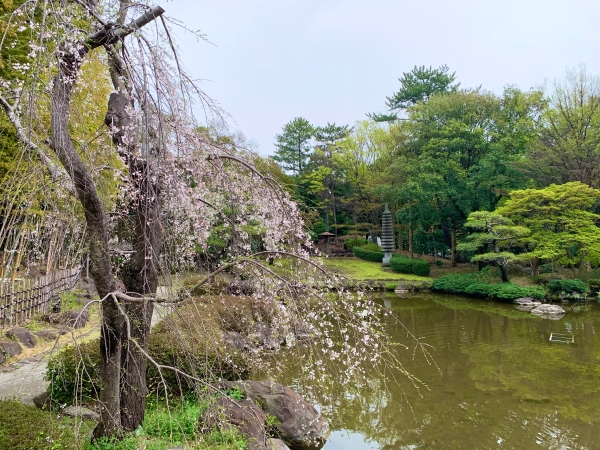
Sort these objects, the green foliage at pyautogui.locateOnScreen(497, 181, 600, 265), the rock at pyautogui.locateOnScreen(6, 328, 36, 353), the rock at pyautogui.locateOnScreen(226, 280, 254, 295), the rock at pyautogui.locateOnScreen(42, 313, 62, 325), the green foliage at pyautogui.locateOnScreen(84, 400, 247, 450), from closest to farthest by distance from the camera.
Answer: the green foliage at pyautogui.locateOnScreen(84, 400, 247, 450) → the rock at pyautogui.locateOnScreen(226, 280, 254, 295) → the rock at pyautogui.locateOnScreen(6, 328, 36, 353) → the rock at pyautogui.locateOnScreen(42, 313, 62, 325) → the green foliage at pyautogui.locateOnScreen(497, 181, 600, 265)

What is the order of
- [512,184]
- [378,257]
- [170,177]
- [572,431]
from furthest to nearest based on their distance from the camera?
1. [378,257]
2. [512,184]
3. [572,431]
4. [170,177]

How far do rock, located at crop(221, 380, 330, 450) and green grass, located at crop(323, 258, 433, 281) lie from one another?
12.1 m

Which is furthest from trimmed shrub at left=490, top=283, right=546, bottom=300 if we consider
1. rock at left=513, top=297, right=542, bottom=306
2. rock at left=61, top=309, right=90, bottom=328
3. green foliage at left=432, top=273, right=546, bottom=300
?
rock at left=61, top=309, right=90, bottom=328

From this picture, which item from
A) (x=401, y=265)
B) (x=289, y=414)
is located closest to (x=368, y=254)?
(x=401, y=265)

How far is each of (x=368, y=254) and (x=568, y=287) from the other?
10111 mm

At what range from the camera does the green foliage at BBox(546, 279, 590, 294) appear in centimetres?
1324

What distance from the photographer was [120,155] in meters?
2.92

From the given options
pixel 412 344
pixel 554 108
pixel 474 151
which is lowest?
pixel 412 344

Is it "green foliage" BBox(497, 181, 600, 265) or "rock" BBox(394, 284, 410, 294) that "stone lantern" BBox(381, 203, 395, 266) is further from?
"green foliage" BBox(497, 181, 600, 265)

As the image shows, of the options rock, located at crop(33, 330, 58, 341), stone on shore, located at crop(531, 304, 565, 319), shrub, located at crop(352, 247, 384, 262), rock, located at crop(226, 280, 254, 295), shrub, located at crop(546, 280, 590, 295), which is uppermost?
rock, located at crop(226, 280, 254, 295)

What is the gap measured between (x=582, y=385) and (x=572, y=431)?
1710 mm

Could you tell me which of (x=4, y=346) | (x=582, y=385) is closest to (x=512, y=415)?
(x=582, y=385)

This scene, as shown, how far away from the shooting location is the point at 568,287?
13328 millimetres

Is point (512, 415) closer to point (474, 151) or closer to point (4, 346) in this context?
point (4, 346)
